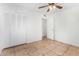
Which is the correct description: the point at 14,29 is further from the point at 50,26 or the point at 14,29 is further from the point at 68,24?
the point at 68,24

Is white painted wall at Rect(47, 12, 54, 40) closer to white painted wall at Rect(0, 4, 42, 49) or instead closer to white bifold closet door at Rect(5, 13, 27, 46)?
white painted wall at Rect(0, 4, 42, 49)

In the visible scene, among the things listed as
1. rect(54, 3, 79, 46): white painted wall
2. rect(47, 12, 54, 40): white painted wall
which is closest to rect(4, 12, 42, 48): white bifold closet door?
rect(47, 12, 54, 40): white painted wall

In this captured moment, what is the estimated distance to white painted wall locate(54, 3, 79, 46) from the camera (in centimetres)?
128

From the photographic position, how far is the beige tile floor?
129 centimetres

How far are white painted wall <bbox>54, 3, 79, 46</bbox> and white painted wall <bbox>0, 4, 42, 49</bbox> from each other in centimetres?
27

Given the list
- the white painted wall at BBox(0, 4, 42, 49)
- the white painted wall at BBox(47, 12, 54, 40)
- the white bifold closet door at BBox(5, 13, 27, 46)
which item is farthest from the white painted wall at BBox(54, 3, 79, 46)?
the white bifold closet door at BBox(5, 13, 27, 46)

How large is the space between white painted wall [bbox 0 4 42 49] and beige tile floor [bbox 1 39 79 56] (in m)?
0.09

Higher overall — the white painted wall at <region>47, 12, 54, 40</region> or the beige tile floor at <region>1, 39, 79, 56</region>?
the white painted wall at <region>47, 12, 54, 40</region>

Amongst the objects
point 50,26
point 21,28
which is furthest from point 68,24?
point 21,28

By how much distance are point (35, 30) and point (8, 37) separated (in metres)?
0.40

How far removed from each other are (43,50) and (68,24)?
521 millimetres

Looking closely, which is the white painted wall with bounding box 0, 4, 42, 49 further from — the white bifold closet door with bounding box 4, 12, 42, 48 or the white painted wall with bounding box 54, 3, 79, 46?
the white painted wall with bounding box 54, 3, 79, 46

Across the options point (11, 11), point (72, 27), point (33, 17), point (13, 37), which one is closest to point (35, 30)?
point (33, 17)

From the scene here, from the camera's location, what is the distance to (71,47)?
4.20ft
